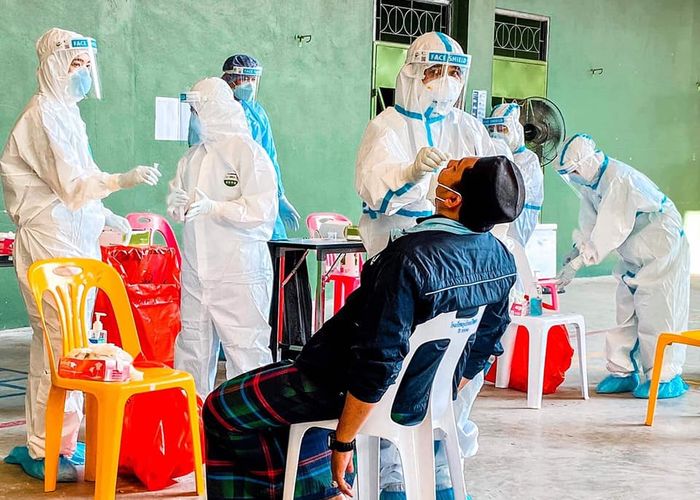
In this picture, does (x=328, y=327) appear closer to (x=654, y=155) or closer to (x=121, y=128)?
(x=121, y=128)

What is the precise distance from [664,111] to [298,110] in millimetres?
5049

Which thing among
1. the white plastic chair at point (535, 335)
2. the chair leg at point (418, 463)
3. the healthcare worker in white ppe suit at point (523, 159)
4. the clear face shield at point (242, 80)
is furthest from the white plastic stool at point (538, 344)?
the chair leg at point (418, 463)

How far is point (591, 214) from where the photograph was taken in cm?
495

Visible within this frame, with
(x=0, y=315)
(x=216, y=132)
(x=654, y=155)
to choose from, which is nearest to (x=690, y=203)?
(x=654, y=155)

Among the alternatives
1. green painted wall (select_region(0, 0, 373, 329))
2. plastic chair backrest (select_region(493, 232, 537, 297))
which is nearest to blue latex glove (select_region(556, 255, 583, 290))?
plastic chair backrest (select_region(493, 232, 537, 297))

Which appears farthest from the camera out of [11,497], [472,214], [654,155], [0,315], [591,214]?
[654,155]

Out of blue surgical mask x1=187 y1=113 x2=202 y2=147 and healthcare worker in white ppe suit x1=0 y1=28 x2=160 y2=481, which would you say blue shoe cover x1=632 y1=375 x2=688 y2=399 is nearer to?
blue surgical mask x1=187 y1=113 x2=202 y2=147

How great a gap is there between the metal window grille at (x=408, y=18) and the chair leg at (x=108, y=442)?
19.6ft

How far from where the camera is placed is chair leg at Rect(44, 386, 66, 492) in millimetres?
3166

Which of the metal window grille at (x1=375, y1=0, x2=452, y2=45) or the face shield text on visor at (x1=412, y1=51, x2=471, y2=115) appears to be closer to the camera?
the face shield text on visor at (x1=412, y1=51, x2=471, y2=115)

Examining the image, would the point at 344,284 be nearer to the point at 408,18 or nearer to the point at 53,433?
the point at 53,433

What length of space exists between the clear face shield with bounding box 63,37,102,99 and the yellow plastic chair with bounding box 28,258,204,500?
61 centimetres

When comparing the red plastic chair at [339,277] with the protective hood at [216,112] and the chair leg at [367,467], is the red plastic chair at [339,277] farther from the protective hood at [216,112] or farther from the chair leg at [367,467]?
the chair leg at [367,467]

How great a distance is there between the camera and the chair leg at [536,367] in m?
4.61
